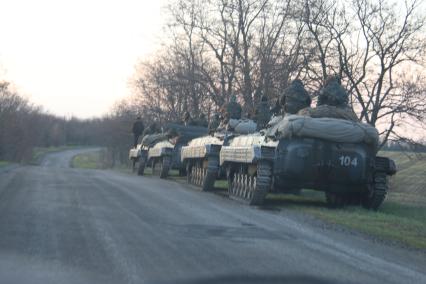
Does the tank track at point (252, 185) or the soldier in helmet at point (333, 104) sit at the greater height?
the soldier in helmet at point (333, 104)

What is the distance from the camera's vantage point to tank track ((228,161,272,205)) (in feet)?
58.8

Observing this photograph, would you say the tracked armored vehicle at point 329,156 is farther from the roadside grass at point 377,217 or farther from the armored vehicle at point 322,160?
the roadside grass at point 377,217

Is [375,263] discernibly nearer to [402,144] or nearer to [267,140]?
[267,140]

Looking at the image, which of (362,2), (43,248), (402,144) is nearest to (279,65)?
(362,2)

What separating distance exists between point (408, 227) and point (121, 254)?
6911 mm

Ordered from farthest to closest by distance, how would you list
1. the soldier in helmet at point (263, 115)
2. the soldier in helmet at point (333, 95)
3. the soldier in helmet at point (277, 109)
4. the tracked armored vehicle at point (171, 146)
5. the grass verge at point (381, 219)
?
the tracked armored vehicle at point (171, 146), the soldier in helmet at point (263, 115), the soldier in helmet at point (277, 109), the soldier in helmet at point (333, 95), the grass verge at point (381, 219)

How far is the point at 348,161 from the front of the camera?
1769 cm

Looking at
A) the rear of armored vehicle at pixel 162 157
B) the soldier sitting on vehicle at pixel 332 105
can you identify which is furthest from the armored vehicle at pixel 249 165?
the rear of armored vehicle at pixel 162 157

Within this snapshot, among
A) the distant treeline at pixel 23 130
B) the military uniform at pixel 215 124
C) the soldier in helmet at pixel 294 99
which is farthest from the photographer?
the distant treeline at pixel 23 130

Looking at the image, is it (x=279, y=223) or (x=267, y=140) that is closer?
(x=279, y=223)

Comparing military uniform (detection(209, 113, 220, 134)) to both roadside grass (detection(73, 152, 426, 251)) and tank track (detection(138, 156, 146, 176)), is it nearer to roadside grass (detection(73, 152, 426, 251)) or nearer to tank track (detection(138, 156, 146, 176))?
roadside grass (detection(73, 152, 426, 251))

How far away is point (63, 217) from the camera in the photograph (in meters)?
12.8

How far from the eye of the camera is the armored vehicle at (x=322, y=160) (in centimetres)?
1748

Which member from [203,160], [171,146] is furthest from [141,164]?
[203,160]
